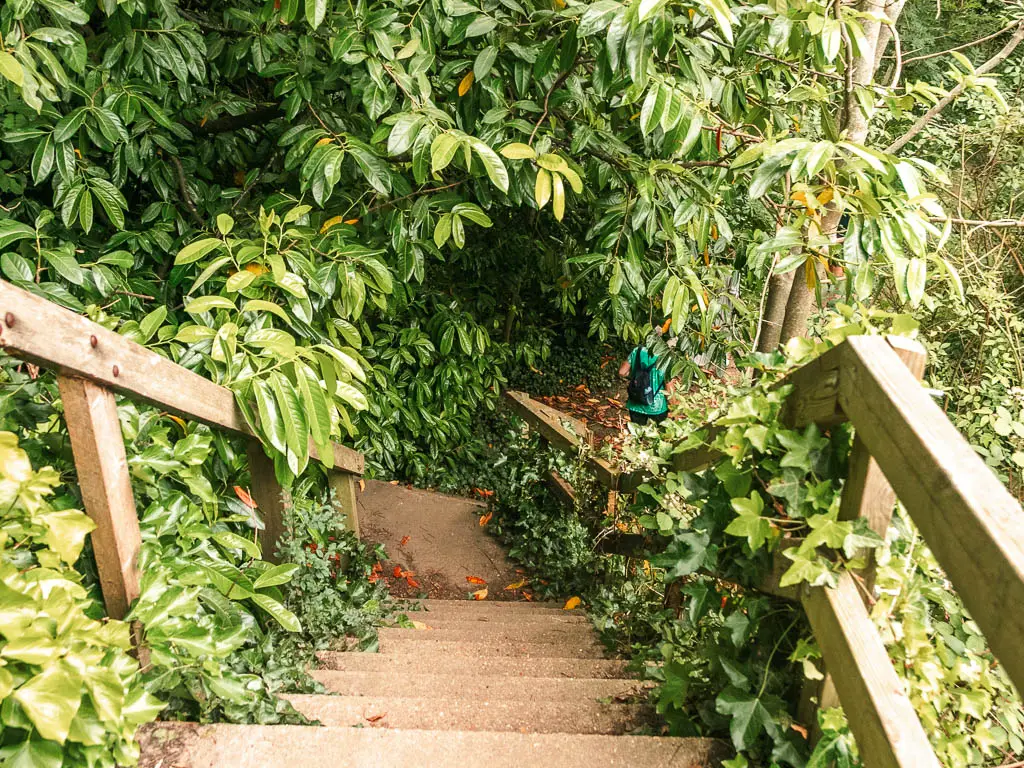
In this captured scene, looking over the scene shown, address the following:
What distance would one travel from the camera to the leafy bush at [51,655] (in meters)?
1.07

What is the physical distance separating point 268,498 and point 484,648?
114 centimetres

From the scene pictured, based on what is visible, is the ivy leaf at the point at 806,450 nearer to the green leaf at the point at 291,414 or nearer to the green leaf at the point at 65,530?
the green leaf at the point at 291,414

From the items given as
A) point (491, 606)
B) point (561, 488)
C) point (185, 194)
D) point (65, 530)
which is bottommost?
point (491, 606)

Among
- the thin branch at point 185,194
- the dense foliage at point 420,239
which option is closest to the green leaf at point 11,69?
the dense foliage at point 420,239

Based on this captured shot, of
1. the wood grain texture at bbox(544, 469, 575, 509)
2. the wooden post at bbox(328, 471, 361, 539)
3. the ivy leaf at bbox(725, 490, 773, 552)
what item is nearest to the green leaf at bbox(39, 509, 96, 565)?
the ivy leaf at bbox(725, 490, 773, 552)

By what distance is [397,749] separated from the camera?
1.61 meters

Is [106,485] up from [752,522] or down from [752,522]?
up

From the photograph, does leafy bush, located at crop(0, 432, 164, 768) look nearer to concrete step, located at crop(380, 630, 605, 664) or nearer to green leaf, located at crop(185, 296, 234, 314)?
green leaf, located at crop(185, 296, 234, 314)

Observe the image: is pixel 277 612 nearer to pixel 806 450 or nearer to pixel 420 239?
pixel 806 450

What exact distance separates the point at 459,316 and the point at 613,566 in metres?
2.67

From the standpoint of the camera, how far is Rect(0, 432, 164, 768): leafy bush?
1065 mm

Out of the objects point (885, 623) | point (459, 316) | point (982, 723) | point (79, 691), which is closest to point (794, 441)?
point (885, 623)

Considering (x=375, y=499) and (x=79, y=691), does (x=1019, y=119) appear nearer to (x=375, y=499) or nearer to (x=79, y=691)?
(x=375, y=499)

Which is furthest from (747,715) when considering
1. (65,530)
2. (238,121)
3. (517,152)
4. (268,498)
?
(238,121)
